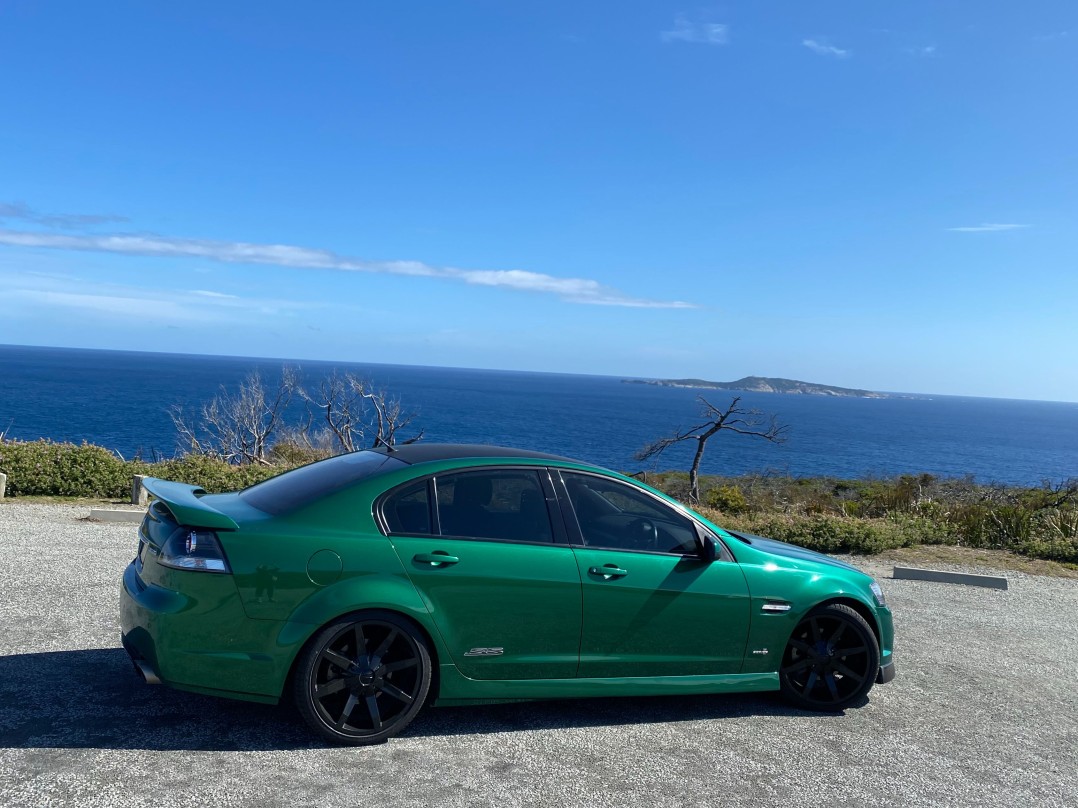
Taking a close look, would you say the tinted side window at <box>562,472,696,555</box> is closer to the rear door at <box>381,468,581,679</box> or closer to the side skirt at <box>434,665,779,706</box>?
the rear door at <box>381,468,581,679</box>

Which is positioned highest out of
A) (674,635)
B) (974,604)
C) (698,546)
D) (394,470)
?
(394,470)

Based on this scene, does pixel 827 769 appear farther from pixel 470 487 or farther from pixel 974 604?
pixel 974 604

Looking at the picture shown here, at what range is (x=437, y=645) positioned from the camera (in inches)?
173

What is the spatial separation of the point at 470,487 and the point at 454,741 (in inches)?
51.5

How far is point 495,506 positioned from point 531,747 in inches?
49.3

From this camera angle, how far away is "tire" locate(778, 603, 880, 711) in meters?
5.30

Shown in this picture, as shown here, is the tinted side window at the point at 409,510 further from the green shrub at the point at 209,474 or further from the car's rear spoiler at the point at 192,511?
the green shrub at the point at 209,474

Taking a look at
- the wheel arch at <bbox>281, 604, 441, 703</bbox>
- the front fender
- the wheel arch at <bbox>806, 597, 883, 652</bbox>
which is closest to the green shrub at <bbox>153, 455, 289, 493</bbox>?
the wheel arch at <bbox>281, 604, 441, 703</bbox>

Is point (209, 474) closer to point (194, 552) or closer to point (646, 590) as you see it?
point (194, 552)

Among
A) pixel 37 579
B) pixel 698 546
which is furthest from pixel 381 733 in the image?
pixel 37 579

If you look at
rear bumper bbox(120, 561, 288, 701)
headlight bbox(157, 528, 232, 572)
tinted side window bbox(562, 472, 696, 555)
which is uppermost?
tinted side window bbox(562, 472, 696, 555)

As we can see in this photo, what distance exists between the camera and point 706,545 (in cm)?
502

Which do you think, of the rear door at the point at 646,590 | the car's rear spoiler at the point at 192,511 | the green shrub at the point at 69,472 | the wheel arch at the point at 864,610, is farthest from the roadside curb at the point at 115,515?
the wheel arch at the point at 864,610

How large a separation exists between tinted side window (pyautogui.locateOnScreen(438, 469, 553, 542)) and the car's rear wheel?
1.98 feet
